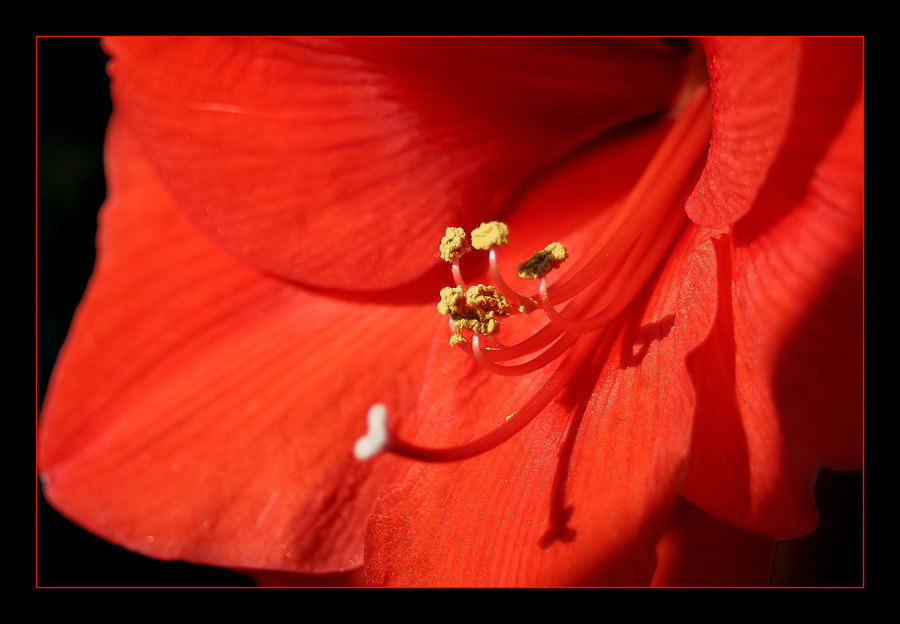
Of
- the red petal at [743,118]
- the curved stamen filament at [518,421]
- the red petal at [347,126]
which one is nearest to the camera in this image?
the red petal at [743,118]

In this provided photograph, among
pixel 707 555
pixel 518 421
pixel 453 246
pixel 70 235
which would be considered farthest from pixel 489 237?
pixel 70 235

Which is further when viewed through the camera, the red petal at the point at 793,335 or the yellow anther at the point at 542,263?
the yellow anther at the point at 542,263

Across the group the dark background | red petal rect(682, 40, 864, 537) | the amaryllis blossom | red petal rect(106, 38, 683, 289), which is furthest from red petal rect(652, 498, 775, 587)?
the dark background

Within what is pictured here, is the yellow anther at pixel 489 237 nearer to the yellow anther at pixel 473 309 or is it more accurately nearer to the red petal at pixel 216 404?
the yellow anther at pixel 473 309

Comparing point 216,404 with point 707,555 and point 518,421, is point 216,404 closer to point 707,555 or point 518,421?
point 518,421

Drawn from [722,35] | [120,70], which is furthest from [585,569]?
[120,70]

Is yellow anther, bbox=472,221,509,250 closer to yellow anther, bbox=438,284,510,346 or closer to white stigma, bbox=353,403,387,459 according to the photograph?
yellow anther, bbox=438,284,510,346

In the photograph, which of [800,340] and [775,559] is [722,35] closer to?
[800,340]

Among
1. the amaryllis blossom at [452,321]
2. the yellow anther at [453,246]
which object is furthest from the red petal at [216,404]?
the yellow anther at [453,246]

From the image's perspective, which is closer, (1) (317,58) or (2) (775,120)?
(2) (775,120)
